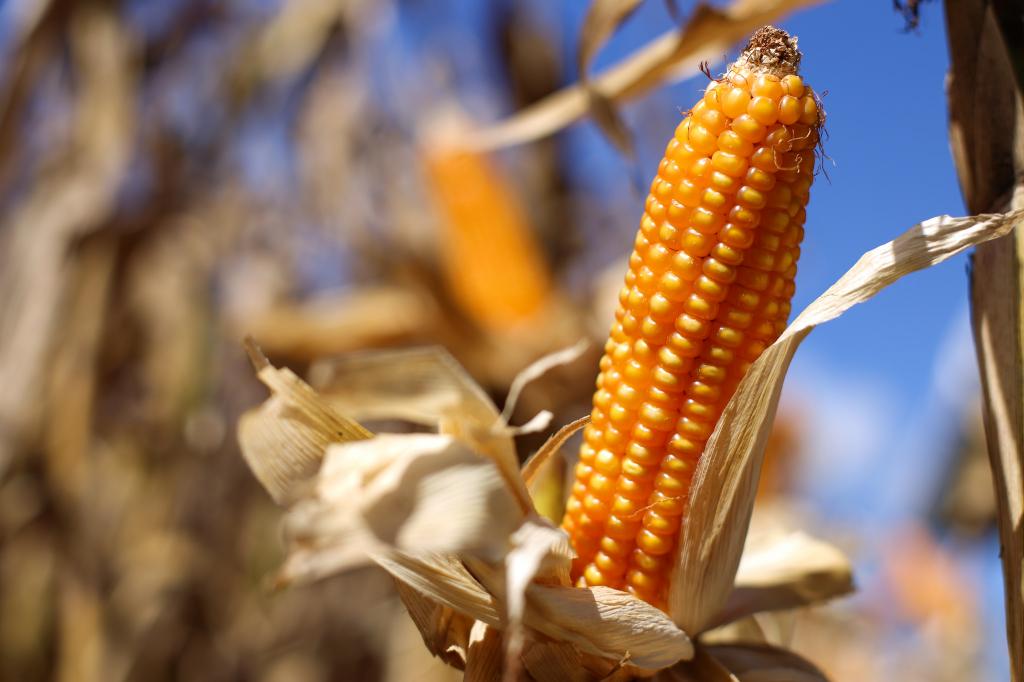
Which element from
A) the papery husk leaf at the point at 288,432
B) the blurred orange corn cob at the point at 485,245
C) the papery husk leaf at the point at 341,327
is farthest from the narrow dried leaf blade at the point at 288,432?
the papery husk leaf at the point at 341,327

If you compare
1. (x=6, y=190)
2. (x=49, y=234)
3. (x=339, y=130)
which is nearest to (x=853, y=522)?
(x=339, y=130)

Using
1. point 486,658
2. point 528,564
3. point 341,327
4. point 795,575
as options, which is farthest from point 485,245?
point 528,564

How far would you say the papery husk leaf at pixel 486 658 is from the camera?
0.91m

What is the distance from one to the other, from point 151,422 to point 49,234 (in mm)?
852

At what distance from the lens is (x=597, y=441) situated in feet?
3.08

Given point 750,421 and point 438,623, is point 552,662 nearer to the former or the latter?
point 438,623

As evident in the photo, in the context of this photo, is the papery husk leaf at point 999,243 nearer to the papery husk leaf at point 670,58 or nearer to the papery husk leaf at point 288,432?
the papery husk leaf at point 670,58

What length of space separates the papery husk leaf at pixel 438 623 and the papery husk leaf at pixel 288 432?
0.17m

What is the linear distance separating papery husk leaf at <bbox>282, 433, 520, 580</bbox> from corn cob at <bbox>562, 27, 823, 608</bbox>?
6.6 inches

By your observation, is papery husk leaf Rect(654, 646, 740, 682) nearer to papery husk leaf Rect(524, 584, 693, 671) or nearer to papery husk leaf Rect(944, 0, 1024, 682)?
papery husk leaf Rect(524, 584, 693, 671)

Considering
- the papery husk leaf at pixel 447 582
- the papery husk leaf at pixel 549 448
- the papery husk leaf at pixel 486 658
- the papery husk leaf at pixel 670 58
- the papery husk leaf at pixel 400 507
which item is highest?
the papery husk leaf at pixel 670 58

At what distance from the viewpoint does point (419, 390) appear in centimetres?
92

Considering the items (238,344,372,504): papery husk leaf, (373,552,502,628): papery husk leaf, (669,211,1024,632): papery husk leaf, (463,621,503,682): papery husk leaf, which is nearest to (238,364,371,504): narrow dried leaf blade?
(238,344,372,504): papery husk leaf

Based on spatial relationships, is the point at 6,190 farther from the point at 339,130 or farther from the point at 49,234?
the point at 339,130
